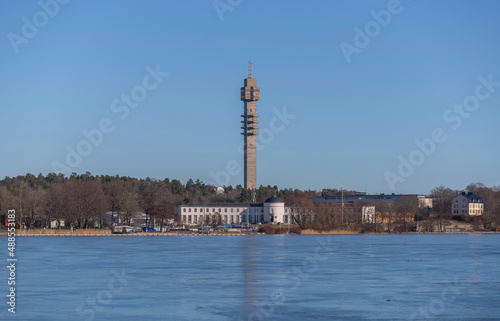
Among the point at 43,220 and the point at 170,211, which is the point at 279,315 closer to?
the point at 170,211

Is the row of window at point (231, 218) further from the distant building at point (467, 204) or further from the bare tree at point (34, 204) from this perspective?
the bare tree at point (34, 204)

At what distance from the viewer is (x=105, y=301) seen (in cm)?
2922

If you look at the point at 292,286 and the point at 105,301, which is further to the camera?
the point at 292,286

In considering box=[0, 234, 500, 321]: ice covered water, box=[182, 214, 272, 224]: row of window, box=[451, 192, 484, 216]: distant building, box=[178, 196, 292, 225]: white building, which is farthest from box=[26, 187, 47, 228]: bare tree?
box=[451, 192, 484, 216]: distant building

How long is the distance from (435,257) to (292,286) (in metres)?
24.8

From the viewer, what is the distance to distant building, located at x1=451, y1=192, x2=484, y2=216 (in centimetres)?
18866

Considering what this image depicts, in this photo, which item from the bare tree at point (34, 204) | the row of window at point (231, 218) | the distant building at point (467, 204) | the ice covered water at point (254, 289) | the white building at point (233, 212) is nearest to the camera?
the ice covered water at point (254, 289)

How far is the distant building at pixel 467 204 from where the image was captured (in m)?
189

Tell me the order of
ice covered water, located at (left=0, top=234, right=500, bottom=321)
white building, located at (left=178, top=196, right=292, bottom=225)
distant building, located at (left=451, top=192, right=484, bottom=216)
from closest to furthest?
ice covered water, located at (left=0, top=234, right=500, bottom=321) < white building, located at (left=178, top=196, right=292, bottom=225) < distant building, located at (left=451, top=192, right=484, bottom=216)

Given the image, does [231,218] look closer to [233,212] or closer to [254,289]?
[233,212]

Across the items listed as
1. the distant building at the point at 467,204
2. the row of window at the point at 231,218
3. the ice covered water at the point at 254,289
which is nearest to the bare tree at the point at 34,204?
the row of window at the point at 231,218

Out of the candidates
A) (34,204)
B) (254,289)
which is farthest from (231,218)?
A: (254,289)

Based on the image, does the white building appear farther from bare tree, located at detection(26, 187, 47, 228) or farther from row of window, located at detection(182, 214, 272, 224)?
bare tree, located at detection(26, 187, 47, 228)

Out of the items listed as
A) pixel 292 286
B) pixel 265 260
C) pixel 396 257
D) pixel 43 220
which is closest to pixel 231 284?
pixel 292 286
